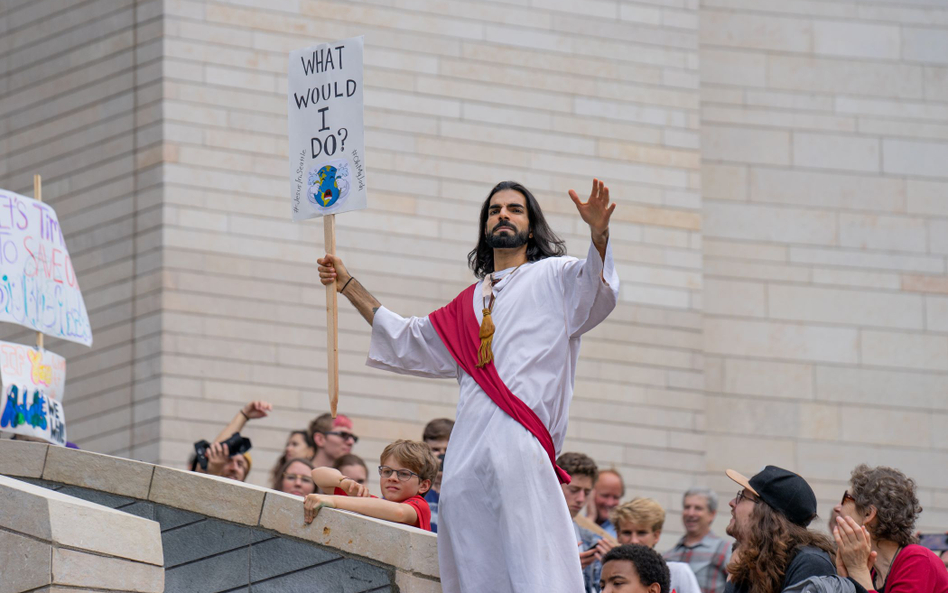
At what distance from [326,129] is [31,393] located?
2613mm

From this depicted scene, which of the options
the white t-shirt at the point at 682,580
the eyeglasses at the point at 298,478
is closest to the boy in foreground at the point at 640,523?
the white t-shirt at the point at 682,580

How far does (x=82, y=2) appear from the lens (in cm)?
1372

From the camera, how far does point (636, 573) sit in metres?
6.90

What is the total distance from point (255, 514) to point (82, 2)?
26.5 feet

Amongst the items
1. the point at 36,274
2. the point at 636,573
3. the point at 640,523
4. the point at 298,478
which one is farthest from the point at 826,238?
the point at 636,573

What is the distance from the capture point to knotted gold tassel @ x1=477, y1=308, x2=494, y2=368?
6.35 m

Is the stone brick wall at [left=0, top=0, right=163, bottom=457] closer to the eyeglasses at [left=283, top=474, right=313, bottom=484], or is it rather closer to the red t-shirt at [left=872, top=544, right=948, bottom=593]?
the eyeglasses at [left=283, top=474, right=313, bottom=484]

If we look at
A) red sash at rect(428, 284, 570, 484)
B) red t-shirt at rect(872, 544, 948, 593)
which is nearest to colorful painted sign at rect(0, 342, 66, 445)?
red sash at rect(428, 284, 570, 484)

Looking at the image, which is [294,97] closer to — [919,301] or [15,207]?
[15,207]

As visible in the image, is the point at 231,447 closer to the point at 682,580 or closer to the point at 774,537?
the point at 682,580

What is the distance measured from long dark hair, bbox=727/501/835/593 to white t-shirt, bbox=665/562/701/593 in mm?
1549

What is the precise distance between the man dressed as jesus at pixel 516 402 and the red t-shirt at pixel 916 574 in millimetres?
1210

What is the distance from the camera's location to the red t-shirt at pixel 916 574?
6.18m

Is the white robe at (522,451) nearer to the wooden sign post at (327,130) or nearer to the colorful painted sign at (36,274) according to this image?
the wooden sign post at (327,130)
